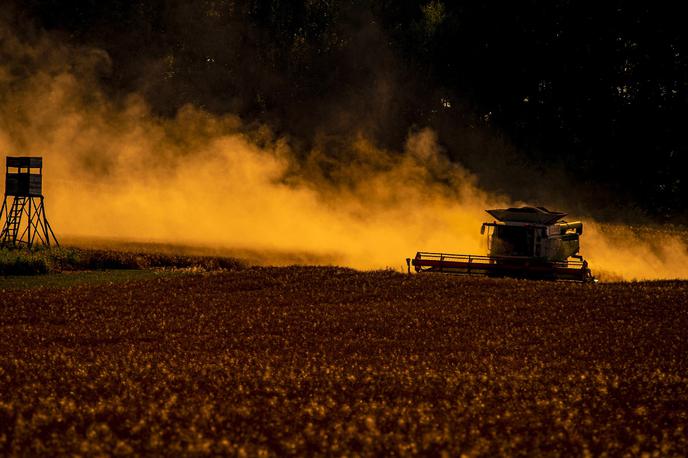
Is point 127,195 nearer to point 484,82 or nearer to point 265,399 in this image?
point 484,82

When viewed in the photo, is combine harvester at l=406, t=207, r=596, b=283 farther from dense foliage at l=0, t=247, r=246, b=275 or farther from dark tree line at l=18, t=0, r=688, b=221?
dark tree line at l=18, t=0, r=688, b=221

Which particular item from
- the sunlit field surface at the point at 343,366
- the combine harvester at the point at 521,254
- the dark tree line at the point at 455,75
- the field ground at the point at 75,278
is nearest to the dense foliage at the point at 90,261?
the field ground at the point at 75,278

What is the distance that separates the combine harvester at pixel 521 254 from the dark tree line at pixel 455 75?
14357 millimetres

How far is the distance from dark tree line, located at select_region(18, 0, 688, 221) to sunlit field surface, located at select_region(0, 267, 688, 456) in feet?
64.5

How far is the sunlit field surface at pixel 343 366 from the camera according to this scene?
13.0 metres

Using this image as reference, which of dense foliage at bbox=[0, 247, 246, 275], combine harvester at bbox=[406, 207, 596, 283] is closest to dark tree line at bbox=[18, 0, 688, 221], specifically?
combine harvester at bbox=[406, 207, 596, 283]

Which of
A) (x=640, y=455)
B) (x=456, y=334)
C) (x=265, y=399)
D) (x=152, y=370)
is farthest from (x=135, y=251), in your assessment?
(x=640, y=455)

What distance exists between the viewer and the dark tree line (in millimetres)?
49094

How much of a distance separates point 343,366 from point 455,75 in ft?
168

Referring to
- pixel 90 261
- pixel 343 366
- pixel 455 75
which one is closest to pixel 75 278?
pixel 90 261

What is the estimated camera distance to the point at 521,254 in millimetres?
36125

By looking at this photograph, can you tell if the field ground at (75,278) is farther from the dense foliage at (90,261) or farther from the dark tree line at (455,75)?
the dark tree line at (455,75)

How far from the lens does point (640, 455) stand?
12555 mm

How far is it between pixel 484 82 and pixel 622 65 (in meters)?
14.4
